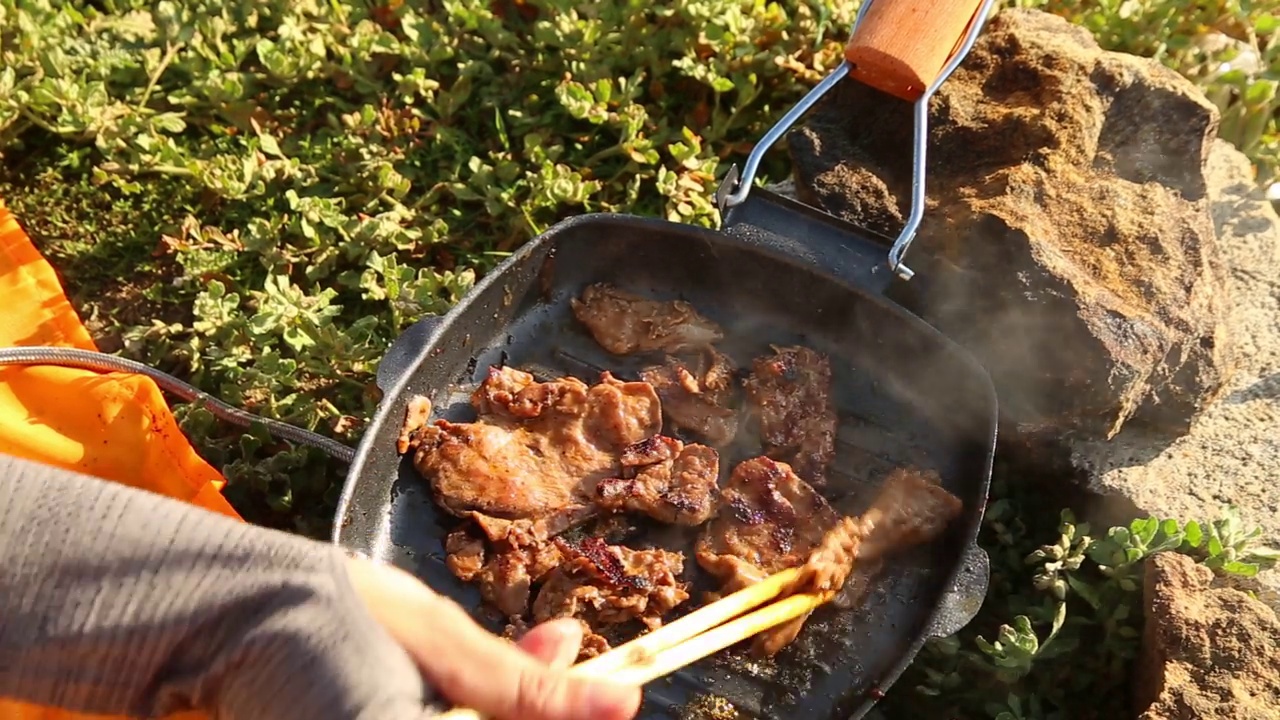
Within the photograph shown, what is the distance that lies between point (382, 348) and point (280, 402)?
374 mm

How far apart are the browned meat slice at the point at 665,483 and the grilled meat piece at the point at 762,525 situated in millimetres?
63

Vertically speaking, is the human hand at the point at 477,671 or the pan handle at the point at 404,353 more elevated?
the human hand at the point at 477,671

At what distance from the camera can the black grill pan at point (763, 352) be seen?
2.36 m

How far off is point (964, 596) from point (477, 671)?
1.23m

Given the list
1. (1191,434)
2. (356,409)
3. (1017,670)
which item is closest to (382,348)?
(356,409)

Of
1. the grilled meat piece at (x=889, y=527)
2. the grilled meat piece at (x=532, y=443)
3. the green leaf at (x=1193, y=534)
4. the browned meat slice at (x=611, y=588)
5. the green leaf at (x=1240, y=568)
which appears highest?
the green leaf at (x=1193, y=534)

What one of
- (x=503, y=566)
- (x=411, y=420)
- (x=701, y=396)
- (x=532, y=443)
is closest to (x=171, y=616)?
(x=503, y=566)

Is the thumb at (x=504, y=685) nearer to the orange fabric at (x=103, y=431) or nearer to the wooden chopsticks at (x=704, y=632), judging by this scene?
the wooden chopsticks at (x=704, y=632)

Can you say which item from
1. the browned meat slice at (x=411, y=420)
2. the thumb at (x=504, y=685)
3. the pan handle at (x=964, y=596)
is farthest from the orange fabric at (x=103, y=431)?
the pan handle at (x=964, y=596)

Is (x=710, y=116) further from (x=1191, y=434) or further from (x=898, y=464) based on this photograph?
(x=1191, y=434)

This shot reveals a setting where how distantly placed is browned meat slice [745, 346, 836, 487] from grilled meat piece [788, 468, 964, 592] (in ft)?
0.64

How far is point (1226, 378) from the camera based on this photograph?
9.36 ft

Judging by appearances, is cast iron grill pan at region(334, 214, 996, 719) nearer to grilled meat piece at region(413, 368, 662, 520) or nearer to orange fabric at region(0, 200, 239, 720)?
grilled meat piece at region(413, 368, 662, 520)

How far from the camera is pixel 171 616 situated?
1.38m
